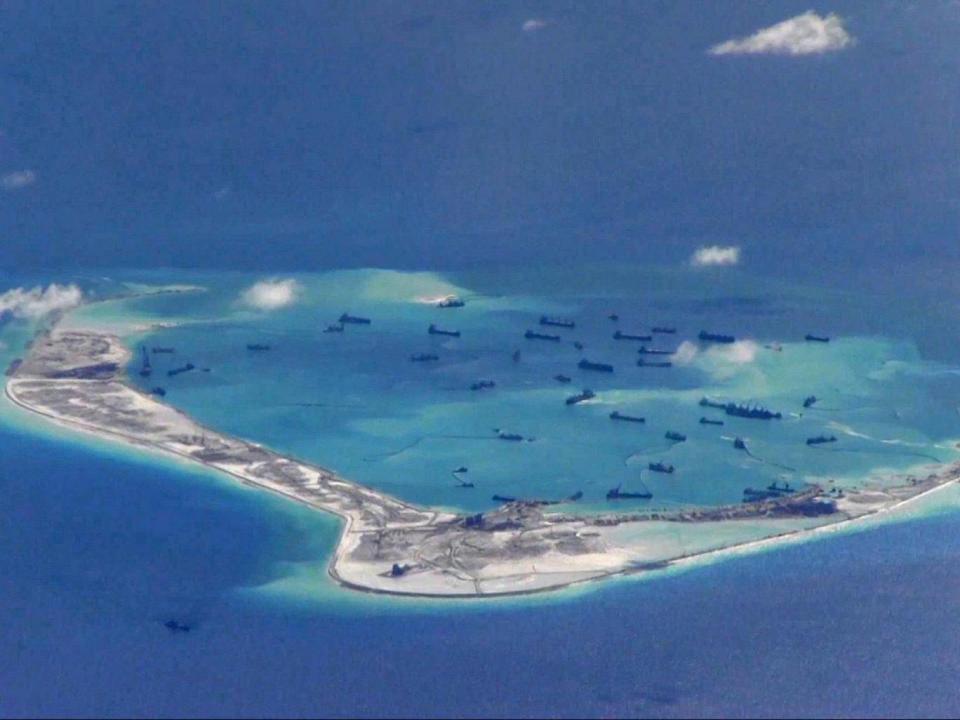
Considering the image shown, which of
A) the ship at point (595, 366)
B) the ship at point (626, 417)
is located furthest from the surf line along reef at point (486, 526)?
the ship at point (595, 366)

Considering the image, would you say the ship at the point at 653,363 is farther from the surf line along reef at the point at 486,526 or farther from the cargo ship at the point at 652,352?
the surf line along reef at the point at 486,526

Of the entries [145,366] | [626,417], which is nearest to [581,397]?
[626,417]

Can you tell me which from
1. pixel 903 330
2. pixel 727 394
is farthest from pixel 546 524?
pixel 903 330

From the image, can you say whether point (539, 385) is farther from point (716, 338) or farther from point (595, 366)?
point (716, 338)

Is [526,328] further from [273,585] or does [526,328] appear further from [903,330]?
[273,585]

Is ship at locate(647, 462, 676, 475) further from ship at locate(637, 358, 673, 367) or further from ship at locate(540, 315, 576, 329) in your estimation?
ship at locate(540, 315, 576, 329)
